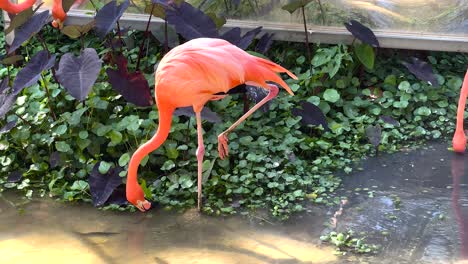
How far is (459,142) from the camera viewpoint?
Result: 13.2 ft

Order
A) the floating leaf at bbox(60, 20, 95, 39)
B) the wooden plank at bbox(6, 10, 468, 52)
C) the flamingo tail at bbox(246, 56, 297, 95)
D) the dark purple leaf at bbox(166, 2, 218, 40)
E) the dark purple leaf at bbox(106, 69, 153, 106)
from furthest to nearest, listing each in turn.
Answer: the wooden plank at bbox(6, 10, 468, 52)
the floating leaf at bbox(60, 20, 95, 39)
the dark purple leaf at bbox(166, 2, 218, 40)
the dark purple leaf at bbox(106, 69, 153, 106)
the flamingo tail at bbox(246, 56, 297, 95)

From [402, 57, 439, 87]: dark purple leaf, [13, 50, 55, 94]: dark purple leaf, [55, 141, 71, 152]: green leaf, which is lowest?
[55, 141, 71, 152]: green leaf

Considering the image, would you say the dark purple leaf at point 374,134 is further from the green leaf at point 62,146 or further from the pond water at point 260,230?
the green leaf at point 62,146

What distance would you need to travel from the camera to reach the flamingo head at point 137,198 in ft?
11.0

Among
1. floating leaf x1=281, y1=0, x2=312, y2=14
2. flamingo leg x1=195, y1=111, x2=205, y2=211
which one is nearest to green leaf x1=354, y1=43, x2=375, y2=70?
floating leaf x1=281, y1=0, x2=312, y2=14

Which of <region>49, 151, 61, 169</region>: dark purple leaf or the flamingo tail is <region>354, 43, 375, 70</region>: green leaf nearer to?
the flamingo tail

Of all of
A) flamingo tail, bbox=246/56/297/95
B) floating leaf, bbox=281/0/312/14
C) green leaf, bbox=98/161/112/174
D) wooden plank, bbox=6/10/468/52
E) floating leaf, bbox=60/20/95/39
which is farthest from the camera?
wooden plank, bbox=6/10/468/52

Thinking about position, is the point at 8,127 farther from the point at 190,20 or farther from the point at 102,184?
the point at 190,20

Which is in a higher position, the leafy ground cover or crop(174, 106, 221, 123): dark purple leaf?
crop(174, 106, 221, 123): dark purple leaf

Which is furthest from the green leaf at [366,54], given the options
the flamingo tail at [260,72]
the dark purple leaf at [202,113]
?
the flamingo tail at [260,72]

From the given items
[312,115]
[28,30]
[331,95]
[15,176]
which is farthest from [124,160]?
[331,95]

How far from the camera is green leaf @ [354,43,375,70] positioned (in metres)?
4.66

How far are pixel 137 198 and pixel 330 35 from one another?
2152 millimetres

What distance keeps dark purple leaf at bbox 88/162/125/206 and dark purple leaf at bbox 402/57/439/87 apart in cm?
213
